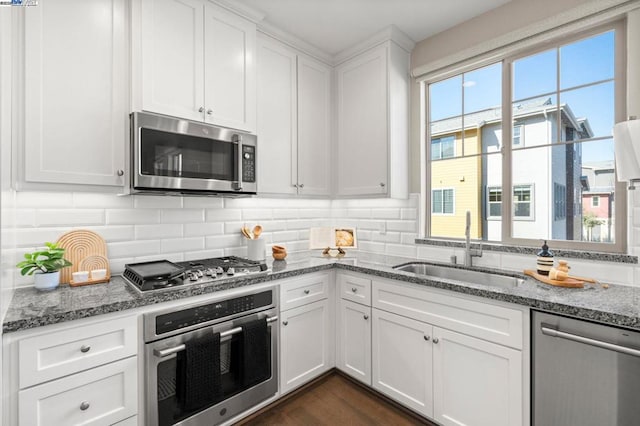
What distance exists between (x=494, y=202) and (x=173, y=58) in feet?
7.76

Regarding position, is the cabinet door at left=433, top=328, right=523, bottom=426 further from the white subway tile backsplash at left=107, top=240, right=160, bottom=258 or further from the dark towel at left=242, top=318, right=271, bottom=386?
the white subway tile backsplash at left=107, top=240, right=160, bottom=258

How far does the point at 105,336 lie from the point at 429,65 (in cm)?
276

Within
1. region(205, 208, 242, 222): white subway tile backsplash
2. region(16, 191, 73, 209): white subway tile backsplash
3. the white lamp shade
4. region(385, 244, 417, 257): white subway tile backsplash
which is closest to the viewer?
the white lamp shade

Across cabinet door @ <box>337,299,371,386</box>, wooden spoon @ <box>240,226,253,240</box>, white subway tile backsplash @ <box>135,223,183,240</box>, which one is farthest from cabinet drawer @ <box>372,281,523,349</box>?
white subway tile backsplash @ <box>135,223,183,240</box>

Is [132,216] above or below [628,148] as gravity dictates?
below

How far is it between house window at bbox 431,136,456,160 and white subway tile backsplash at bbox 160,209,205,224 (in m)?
1.95

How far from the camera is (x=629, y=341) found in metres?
1.21

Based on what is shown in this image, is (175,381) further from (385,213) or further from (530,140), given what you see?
(530,140)


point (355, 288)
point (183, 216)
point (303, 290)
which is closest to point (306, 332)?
point (303, 290)

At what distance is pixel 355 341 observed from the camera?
89.1 inches

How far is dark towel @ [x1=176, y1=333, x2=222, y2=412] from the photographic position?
1.53 metres

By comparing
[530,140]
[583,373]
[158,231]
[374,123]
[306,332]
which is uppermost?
[374,123]

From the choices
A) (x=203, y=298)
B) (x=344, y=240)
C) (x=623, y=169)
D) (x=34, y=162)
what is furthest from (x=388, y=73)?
(x=34, y=162)

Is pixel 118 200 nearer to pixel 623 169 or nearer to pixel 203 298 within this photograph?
pixel 203 298
